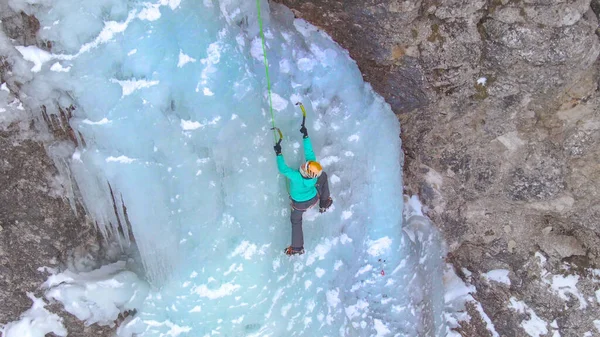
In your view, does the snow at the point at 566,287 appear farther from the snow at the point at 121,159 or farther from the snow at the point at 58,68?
the snow at the point at 58,68

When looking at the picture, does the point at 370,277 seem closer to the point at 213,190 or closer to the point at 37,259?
the point at 213,190

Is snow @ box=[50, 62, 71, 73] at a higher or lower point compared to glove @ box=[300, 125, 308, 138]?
higher

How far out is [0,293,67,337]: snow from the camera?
4.21 m

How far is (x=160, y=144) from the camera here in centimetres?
329

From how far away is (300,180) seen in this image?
137 inches

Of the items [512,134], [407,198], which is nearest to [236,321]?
[407,198]

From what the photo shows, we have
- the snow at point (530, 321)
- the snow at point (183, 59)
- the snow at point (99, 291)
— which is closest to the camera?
the snow at point (183, 59)

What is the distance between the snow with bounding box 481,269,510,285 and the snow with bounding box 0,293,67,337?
384 cm

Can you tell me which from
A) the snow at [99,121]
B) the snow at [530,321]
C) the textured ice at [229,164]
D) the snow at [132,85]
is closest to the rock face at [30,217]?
the textured ice at [229,164]

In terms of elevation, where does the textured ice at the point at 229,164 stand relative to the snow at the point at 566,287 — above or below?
above

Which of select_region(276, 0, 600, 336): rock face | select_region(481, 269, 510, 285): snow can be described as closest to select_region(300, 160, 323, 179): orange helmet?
select_region(276, 0, 600, 336): rock face

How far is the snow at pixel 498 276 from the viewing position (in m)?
4.76

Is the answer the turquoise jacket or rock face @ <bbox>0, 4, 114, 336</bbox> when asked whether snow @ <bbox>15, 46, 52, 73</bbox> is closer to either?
rock face @ <bbox>0, 4, 114, 336</bbox>

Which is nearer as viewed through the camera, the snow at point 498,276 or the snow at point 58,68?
the snow at point 58,68
